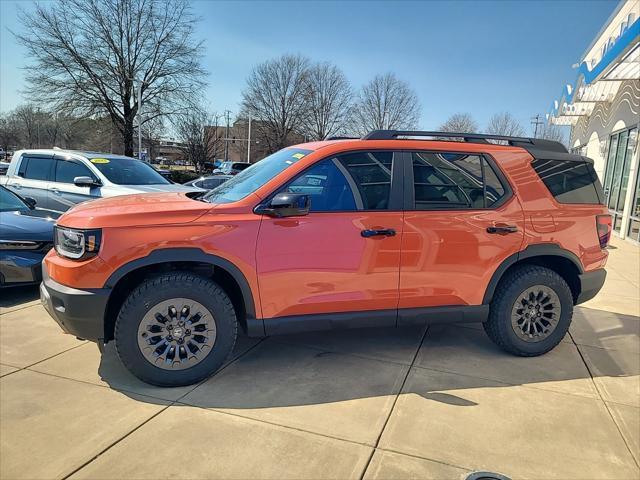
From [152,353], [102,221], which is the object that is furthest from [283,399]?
[102,221]

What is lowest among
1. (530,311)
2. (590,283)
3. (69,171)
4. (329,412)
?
(329,412)

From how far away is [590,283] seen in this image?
427 cm

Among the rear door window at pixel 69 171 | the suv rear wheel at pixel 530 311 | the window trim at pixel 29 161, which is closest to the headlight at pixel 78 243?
the suv rear wheel at pixel 530 311

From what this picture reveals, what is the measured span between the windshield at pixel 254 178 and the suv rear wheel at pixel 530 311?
2123 millimetres

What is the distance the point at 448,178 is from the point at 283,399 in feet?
7.15

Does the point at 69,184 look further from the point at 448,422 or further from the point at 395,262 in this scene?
the point at 448,422

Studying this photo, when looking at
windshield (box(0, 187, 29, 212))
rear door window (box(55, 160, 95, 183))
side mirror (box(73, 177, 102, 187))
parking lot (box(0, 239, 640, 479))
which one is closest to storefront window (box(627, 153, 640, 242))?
parking lot (box(0, 239, 640, 479))

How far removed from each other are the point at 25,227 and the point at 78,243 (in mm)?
3018

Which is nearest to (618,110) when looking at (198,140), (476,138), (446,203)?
(476,138)

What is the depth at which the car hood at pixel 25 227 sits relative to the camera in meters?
5.37

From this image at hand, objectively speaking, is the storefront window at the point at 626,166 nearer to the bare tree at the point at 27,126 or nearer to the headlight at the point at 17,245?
the headlight at the point at 17,245

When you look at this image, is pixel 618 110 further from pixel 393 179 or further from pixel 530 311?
pixel 393 179

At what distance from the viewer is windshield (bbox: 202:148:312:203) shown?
3641 mm

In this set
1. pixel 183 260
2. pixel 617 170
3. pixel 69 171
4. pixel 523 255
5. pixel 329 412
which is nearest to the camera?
pixel 329 412
